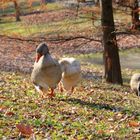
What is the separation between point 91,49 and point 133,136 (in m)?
19.9

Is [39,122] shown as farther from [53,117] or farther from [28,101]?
[28,101]

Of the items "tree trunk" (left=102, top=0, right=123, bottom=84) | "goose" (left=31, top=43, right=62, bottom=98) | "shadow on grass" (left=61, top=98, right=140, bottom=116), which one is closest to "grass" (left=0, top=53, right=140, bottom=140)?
"shadow on grass" (left=61, top=98, right=140, bottom=116)

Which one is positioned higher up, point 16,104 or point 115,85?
point 16,104

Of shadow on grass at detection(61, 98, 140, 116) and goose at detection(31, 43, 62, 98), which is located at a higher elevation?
goose at detection(31, 43, 62, 98)

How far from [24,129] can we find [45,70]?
2.62m

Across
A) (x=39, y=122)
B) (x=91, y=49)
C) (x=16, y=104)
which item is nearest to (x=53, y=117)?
(x=39, y=122)

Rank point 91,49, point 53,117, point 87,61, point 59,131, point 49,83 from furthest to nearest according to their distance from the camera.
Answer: point 91,49 < point 87,61 < point 49,83 < point 53,117 < point 59,131

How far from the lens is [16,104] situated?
8.83m

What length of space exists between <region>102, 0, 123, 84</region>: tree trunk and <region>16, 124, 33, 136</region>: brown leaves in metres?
8.02

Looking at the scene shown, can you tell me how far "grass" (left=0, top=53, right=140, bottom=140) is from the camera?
7029 mm

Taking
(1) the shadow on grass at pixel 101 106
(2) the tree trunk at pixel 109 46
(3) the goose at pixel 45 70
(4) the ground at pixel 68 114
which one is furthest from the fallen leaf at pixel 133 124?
(2) the tree trunk at pixel 109 46

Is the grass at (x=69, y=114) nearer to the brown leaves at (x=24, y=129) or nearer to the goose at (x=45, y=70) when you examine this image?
the brown leaves at (x=24, y=129)

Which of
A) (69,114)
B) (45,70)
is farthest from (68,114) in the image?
(45,70)

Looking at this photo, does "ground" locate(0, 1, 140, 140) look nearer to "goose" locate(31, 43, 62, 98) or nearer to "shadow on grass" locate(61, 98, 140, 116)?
"shadow on grass" locate(61, 98, 140, 116)
